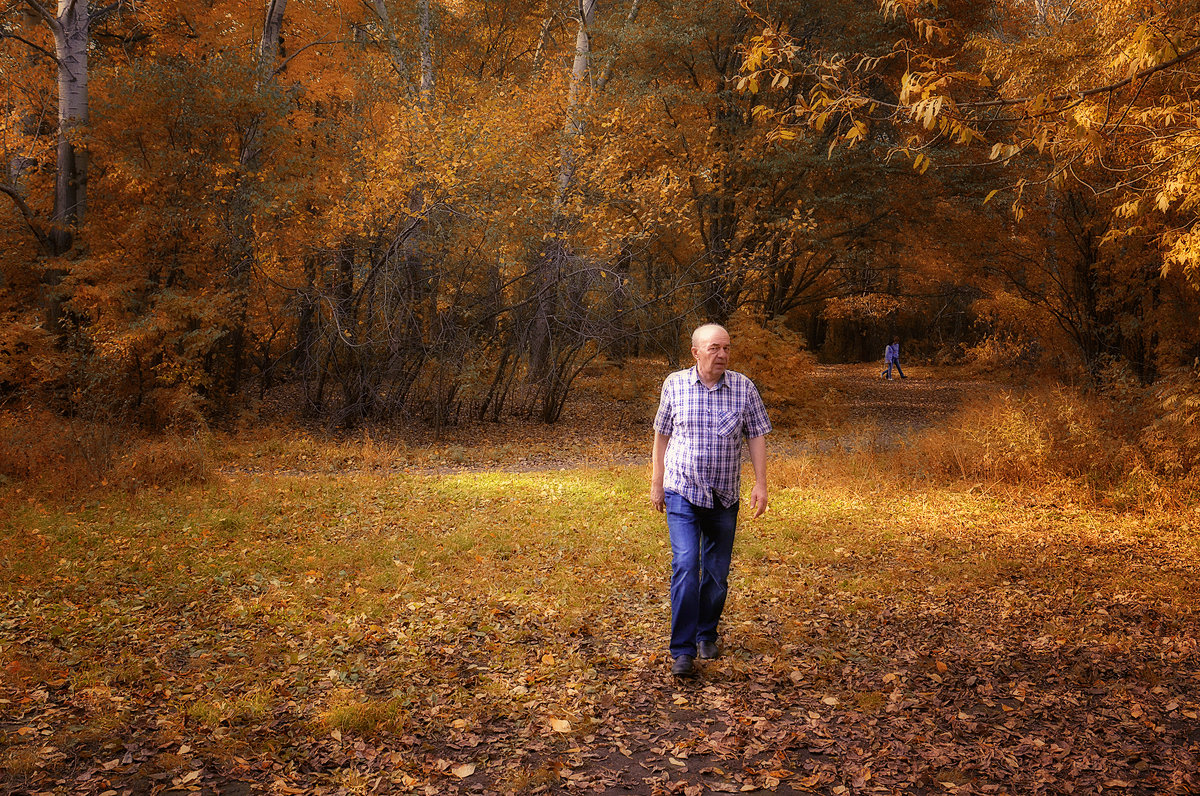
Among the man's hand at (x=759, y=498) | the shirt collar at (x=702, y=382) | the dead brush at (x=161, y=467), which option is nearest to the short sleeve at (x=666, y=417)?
the shirt collar at (x=702, y=382)

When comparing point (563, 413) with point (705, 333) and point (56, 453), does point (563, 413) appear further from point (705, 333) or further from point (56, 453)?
point (705, 333)

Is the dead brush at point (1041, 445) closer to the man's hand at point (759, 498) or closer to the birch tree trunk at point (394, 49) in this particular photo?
the man's hand at point (759, 498)

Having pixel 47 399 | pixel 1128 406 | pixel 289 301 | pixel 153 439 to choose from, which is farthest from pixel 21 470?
pixel 1128 406

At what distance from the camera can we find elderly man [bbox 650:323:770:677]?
437 cm

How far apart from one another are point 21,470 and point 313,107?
Result: 13.1 meters

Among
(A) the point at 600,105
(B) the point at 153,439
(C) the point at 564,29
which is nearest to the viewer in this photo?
(B) the point at 153,439

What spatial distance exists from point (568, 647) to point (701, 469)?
64.2 inches

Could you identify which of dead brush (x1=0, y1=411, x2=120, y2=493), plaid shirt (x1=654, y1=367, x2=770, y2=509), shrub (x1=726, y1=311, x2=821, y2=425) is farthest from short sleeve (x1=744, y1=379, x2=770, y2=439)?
shrub (x1=726, y1=311, x2=821, y2=425)

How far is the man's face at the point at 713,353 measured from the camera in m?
4.37

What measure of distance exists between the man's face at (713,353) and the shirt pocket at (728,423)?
9.1 inches

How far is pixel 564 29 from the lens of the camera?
25016 millimetres

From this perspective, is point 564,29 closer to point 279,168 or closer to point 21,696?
point 279,168

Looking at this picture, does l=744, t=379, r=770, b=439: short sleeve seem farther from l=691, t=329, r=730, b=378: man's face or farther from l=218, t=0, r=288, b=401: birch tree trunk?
l=218, t=0, r=288, b=401: birch tree trunk

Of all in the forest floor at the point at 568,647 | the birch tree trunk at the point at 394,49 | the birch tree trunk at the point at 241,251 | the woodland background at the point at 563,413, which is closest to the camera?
the forest floor at the point at 568,647
